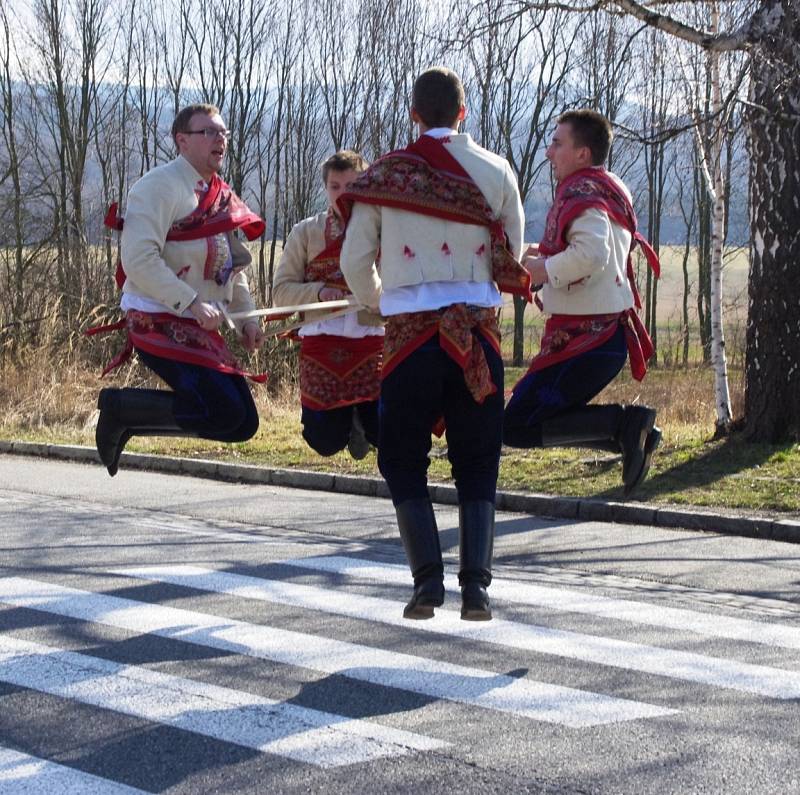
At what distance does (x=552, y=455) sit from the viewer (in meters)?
12.4

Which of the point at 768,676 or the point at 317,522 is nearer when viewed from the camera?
the point at 768,676

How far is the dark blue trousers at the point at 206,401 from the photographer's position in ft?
22.6

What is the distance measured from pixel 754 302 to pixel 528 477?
109 inches

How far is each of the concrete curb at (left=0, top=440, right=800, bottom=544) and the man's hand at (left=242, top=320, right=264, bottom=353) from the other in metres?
3.98

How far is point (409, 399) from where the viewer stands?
17.8 feet

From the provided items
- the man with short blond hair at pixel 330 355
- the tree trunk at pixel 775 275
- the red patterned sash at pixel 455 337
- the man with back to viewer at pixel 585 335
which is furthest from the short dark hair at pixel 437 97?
the tree trunk at pixel 775 275

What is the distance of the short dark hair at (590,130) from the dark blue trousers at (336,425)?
1893 mm

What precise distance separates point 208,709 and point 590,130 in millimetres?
3295

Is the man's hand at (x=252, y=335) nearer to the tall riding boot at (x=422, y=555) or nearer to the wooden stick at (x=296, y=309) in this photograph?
the wooden stick at (x=296, y=309)

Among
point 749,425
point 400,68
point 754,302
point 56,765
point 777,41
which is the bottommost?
point 56,765

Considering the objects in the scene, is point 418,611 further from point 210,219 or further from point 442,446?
point 442,446

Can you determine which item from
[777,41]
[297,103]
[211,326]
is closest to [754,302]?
[777,41]

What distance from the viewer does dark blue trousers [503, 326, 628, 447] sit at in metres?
6.95

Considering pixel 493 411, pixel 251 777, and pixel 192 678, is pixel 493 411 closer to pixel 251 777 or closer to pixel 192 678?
pixel 192 678
